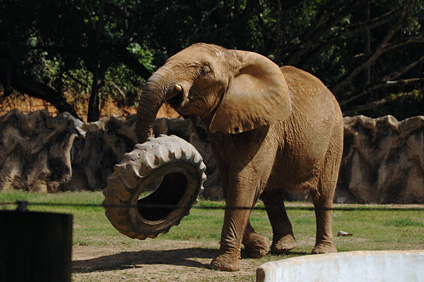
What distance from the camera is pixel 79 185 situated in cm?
1504

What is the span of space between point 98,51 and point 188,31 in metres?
2.14

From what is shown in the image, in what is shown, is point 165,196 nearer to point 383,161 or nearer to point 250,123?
point 250,123

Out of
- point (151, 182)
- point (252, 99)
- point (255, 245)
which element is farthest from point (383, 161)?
point (151, 182)

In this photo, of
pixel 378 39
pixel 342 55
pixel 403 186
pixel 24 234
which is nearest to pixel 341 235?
pixel 403 186

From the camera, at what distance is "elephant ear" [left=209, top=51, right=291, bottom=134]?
6496 mm

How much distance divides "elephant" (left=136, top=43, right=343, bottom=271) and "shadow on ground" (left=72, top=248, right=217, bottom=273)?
0.55 meters

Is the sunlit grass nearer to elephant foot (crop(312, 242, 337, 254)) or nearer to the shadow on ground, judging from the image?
elephant foot (crop(312, 242, 337, 254))

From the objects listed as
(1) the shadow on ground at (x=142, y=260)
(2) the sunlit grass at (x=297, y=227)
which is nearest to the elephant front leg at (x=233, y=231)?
(1) the shadow on ground at (x=142, y=260)

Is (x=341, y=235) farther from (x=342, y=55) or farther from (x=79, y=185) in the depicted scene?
(x=342, y=55)

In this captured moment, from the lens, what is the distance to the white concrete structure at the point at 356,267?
383cm

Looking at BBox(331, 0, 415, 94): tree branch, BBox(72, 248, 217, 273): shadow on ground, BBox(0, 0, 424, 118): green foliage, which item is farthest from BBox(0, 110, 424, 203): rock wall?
BBox(72, 248, 217, 273): shadow on ground

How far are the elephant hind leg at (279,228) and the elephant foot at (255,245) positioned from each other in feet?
1.49

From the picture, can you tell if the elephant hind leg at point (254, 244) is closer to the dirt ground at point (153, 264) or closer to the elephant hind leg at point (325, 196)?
the dirt ground at point (153, 264)

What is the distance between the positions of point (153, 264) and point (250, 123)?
1.68 m
